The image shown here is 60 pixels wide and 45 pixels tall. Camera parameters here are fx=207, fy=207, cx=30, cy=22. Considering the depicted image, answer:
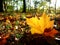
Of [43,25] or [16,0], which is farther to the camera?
[16,0]

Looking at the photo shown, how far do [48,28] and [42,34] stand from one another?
0.16ft

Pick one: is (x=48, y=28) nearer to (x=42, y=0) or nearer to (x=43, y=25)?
(x=43, y=25)

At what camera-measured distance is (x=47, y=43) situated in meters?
0.96

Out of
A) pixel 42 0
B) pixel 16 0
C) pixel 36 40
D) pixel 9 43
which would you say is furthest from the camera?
pixel 42 0

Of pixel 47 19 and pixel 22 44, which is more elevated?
pixel 47 19

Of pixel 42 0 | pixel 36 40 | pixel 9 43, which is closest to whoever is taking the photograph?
pixel 36 40

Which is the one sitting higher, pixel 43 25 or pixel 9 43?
pixel 43 25

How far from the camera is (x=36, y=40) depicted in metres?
0.96

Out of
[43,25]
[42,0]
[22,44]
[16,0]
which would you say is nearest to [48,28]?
[43,25]

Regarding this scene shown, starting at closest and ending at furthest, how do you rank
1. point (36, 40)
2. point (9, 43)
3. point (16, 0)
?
point (36, 40) → point (9, 43) → point (16, 0)

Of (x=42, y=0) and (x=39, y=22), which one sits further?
(x=42, y=0)

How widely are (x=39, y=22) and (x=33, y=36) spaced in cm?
8

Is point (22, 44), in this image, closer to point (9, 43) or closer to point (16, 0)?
point (9, 43)

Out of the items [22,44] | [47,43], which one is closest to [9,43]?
[22,44]
